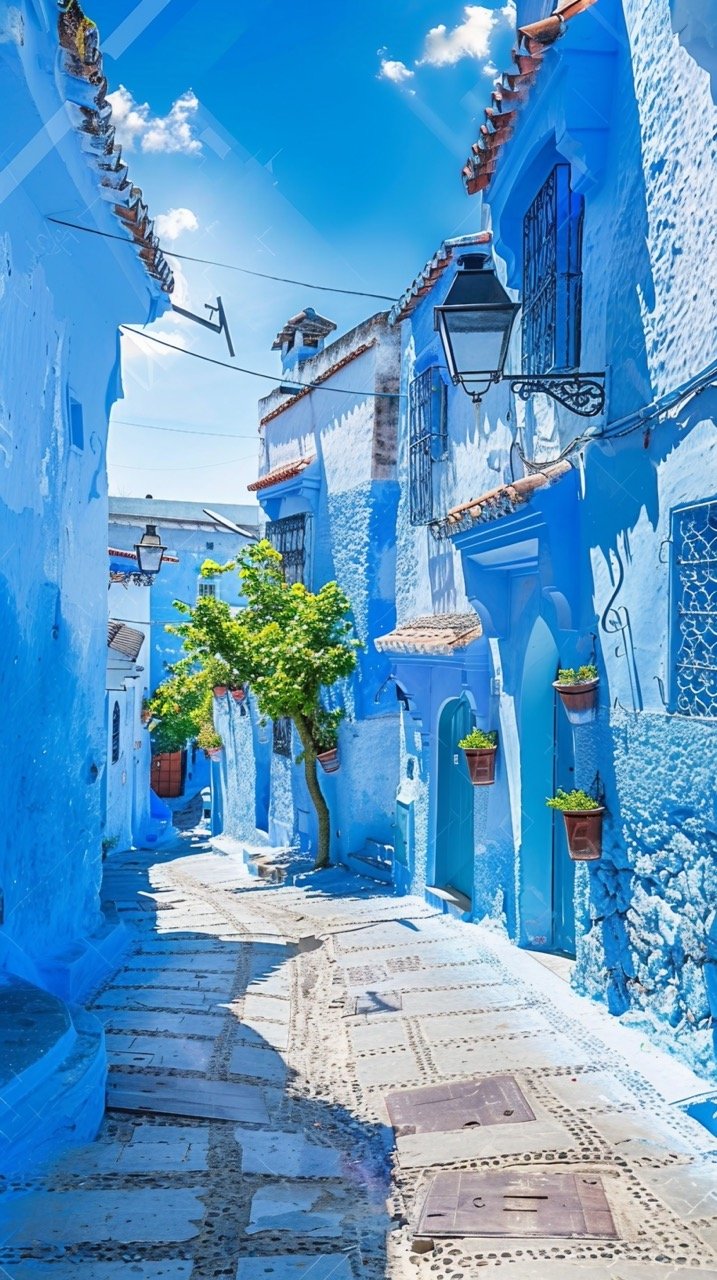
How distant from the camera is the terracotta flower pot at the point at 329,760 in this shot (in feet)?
42.6

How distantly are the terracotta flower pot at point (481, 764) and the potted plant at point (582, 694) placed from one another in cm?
209

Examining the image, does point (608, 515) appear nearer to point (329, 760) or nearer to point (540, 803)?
point (540, 803)

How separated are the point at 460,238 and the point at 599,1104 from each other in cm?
747

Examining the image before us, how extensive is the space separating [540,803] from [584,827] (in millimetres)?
1858

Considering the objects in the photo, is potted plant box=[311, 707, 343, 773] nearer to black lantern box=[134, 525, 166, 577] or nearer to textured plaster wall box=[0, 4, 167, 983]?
black lantern box=[134, 525, 166, 577]

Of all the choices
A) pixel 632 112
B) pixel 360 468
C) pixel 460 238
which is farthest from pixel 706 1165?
pixel 360 468

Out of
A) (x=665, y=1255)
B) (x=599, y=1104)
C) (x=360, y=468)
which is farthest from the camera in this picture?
(x=360, y=468)

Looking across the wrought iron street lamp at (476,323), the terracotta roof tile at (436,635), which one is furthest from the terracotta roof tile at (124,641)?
the wrought iron street lamp at (476,323)

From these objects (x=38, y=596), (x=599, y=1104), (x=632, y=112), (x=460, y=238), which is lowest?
(x=599, y=1104)

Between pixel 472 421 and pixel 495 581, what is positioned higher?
pixel 472 421

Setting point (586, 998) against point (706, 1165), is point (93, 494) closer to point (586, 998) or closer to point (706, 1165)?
point (586, 998)

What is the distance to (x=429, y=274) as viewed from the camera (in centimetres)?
995

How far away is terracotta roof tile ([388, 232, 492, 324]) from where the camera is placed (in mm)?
9078

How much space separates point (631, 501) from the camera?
5.23 meters
